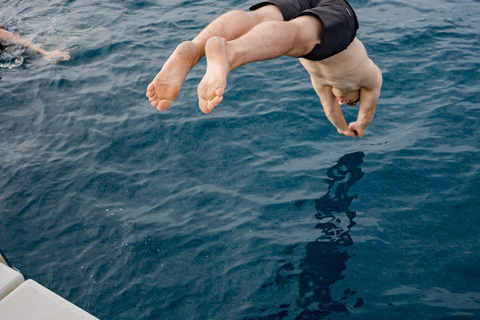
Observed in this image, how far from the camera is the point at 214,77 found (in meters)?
3.01

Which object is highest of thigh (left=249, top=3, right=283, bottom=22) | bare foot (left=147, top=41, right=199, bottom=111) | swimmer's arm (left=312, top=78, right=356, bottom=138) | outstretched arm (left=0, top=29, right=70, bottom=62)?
thigh (left=249, top=3, right=283, bottom=22)

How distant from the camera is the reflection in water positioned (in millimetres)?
4656

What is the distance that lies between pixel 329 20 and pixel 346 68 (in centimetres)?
111

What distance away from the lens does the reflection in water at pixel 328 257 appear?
15.3 feet

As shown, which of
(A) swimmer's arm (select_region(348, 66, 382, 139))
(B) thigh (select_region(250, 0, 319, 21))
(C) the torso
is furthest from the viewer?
(A) swimmer's arm (select_region(348, 66, 382, 139))

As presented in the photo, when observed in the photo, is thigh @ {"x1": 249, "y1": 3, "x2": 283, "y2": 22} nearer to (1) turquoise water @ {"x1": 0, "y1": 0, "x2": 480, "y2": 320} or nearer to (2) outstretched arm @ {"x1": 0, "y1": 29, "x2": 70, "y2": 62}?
(1) turquoise water @ {"x1": 0, "y1": 0, "x2": 480, "y2": 320}

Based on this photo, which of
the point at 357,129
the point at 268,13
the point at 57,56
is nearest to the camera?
the point at 268,13

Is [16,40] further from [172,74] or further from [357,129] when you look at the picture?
[357,129]

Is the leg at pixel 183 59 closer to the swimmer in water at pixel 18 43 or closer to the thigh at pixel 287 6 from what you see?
the thigh at pixel 287 6

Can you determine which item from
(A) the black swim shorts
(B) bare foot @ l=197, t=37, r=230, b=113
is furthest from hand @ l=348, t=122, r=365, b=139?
(B) bare foot @ l=197, t=37, r=230, b=113

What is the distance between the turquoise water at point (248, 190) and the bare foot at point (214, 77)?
265 centimetres

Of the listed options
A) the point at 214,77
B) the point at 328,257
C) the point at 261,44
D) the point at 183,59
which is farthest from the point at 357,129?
the point at 214,77

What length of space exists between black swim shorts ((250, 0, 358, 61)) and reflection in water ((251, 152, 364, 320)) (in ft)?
8.14

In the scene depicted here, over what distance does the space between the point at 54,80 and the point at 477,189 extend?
7.67m
